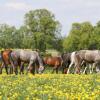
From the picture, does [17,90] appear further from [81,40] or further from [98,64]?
[81,40]

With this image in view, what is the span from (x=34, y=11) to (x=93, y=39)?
1783 centimetres

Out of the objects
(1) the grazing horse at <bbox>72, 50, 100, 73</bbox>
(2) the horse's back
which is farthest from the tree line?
(1) the grazing horse at <bbox>72, 50, 100, 73</bbox>

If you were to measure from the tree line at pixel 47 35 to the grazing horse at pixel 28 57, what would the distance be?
258ft

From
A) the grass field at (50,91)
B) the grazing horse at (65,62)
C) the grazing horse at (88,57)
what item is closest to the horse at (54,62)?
the grazing horse at (65,62)

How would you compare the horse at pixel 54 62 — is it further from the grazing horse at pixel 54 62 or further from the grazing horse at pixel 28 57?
the grazing horse at pixel 28 57

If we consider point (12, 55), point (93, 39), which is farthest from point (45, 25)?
point (12, 55)

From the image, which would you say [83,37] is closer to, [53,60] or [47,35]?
[47,35]

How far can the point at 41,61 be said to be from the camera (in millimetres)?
27781

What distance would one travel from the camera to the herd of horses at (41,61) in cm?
2772

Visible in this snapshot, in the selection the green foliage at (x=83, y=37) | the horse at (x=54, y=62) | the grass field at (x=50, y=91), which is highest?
the green foliage at (x=83, y=37)

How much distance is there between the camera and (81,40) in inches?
4328

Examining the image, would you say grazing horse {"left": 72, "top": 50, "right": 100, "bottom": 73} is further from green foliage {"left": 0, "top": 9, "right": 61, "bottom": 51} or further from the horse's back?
green foliage {"left": 0, "top": 9, "right": 61, "bottom": 51}

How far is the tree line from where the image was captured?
4281 inches

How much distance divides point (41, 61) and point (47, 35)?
83273 millimetres
